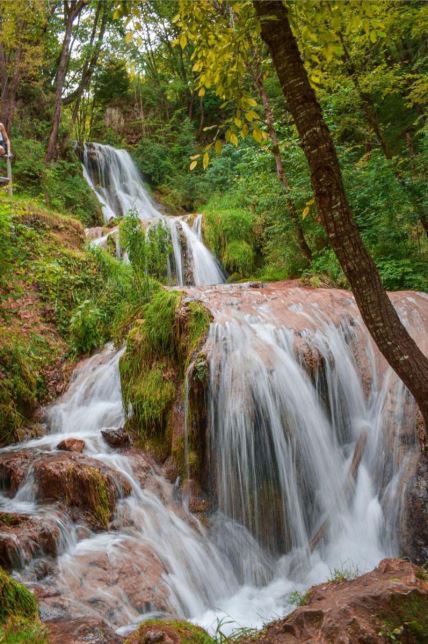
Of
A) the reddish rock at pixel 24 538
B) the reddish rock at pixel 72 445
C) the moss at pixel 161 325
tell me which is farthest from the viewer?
the moss at pixel 161 325

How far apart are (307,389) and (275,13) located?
425 cm

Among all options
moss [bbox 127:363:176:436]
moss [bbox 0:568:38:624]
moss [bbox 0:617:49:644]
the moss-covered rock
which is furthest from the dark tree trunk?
moss [bbox 0:617:49:644]

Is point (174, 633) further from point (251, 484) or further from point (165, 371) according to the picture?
point (165, 371)

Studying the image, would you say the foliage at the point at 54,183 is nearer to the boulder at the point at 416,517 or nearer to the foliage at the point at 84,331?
the foliage at the point at 84,331

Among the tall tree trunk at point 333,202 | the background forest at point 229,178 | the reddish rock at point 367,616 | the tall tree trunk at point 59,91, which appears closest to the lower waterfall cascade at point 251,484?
the background forest at point 229,178

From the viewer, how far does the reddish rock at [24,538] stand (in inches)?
142

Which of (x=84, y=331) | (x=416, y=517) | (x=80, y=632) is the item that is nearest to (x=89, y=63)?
(x=84, y=331)

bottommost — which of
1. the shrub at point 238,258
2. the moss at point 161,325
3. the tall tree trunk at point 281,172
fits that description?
the moss at point 161,325

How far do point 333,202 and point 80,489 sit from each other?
11.3 feet

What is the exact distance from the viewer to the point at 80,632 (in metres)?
2.81

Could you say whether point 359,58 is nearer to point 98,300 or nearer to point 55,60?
point 98,300

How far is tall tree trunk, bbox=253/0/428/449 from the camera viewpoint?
2.65 m

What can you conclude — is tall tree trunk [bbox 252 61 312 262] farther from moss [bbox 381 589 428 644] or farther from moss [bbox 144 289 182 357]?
moss [bbox 381 589 428 644]

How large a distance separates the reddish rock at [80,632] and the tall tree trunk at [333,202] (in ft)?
7.76
